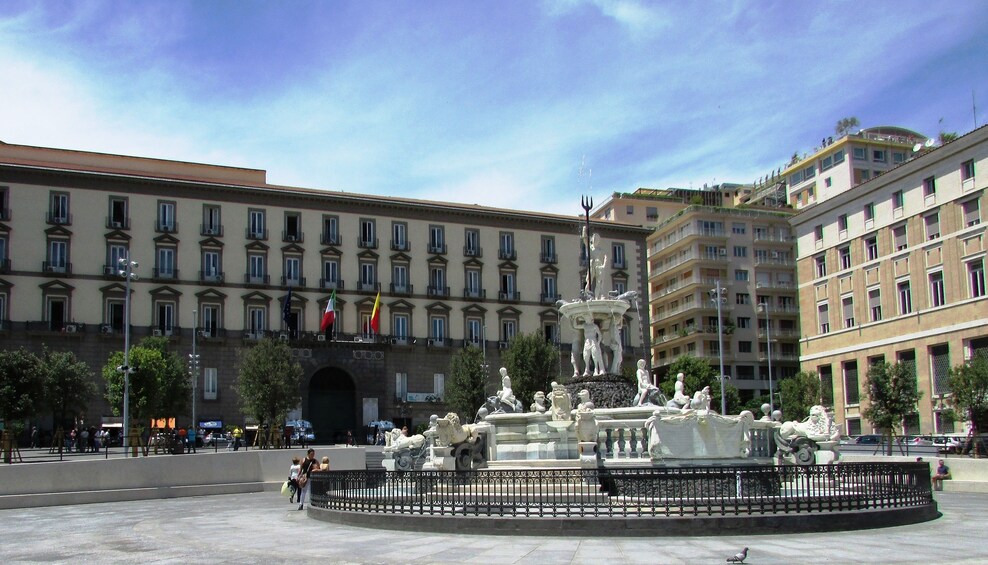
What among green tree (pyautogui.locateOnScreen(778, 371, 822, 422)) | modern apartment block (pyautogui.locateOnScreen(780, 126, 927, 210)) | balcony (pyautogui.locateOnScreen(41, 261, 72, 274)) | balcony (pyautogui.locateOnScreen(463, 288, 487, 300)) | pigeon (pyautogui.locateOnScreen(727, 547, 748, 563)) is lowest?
pigeon (pyautogui.locateOnScreen(727, 547, 748, 563))

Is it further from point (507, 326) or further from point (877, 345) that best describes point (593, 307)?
point (507, 326)

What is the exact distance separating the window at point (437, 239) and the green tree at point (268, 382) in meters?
16.1

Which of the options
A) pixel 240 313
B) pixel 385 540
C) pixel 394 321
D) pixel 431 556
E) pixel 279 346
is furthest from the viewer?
pixel 394 321

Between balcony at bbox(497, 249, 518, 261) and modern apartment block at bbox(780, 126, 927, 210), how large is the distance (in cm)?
2668

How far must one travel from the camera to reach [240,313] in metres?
64.9

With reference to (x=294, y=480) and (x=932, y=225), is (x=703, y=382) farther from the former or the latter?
(x=294, y=480)

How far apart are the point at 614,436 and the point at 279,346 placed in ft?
138

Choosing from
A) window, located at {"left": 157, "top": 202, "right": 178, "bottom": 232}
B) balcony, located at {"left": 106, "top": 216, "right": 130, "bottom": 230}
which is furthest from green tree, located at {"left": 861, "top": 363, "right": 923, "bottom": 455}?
balcony, located at {"left": 106, "top": 216, "right": 130, "bottom": 230}

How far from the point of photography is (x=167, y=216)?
2518 inches

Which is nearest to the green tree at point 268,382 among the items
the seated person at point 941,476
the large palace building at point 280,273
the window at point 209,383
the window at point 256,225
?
the window at point 209,383

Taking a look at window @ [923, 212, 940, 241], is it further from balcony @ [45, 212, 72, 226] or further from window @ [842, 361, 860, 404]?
balcony @ [45, 212, 72, 226]

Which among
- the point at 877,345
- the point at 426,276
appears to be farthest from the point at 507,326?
the point at 877,345

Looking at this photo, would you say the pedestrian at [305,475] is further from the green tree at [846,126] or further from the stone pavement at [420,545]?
the green tree at [846,126]

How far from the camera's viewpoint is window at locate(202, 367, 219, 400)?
62.2 meters
